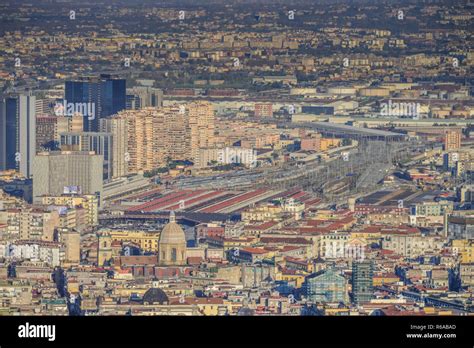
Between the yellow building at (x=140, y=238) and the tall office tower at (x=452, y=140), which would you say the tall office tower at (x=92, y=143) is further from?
the yellow building at (x=140, y=238)

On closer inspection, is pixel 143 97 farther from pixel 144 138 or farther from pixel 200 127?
pixel 144 138

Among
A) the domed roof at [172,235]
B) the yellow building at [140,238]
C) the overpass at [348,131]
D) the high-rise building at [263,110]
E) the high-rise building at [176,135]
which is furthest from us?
the high-rise building at [263,110]

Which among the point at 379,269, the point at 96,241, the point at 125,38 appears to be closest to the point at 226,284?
the point at 379,269

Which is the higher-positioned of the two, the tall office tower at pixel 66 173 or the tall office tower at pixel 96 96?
the tall office tower at pixel 96 96

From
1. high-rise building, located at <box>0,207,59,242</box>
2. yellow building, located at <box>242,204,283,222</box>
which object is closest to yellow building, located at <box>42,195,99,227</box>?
high-rise building, located at <box>0,207,59,242</box>

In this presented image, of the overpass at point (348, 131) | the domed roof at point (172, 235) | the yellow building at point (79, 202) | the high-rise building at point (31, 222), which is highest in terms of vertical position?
the domed roof at point (172, 235)

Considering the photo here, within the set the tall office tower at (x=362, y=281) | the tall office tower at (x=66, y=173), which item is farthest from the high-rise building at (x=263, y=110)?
the tall office tower at (x=362, y=281)
